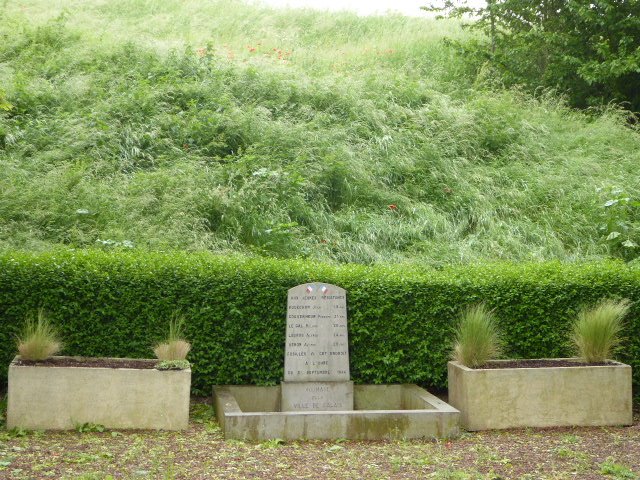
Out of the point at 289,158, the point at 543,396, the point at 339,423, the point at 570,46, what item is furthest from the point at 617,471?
the point at 570,46

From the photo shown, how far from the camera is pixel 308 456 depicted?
21.0ft

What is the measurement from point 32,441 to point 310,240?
17.7ft

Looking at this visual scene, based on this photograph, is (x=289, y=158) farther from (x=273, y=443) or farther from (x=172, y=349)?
(x=273, y=443)

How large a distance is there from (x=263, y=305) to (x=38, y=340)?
7.70ft

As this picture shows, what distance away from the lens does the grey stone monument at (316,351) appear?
8164mm

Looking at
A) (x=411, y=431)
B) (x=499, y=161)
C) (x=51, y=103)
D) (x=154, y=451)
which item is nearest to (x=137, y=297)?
(x=154, y=451)

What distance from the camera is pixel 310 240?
11078 millimetres

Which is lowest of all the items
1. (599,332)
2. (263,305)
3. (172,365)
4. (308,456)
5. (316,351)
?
(308,456)

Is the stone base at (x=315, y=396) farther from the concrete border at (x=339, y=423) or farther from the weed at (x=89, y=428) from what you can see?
the weed at (x=89, y=428)

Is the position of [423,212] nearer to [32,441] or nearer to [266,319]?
[266,319]

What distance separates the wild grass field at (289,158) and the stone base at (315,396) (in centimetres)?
278

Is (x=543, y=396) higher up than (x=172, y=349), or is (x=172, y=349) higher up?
(x=172, y=349)

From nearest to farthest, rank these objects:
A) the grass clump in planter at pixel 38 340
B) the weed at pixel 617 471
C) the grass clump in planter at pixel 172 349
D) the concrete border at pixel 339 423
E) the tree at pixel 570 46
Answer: the weed at pixel 617 471 < the concrete border at pixel 339 423 < the grass clump in planter at pixel 38 340 < the grass clump in planter at pixel 172 349 < the tree at pixel 570 46

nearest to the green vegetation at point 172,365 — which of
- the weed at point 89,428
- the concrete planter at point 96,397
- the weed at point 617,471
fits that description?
the concrete planter at point 96,397
